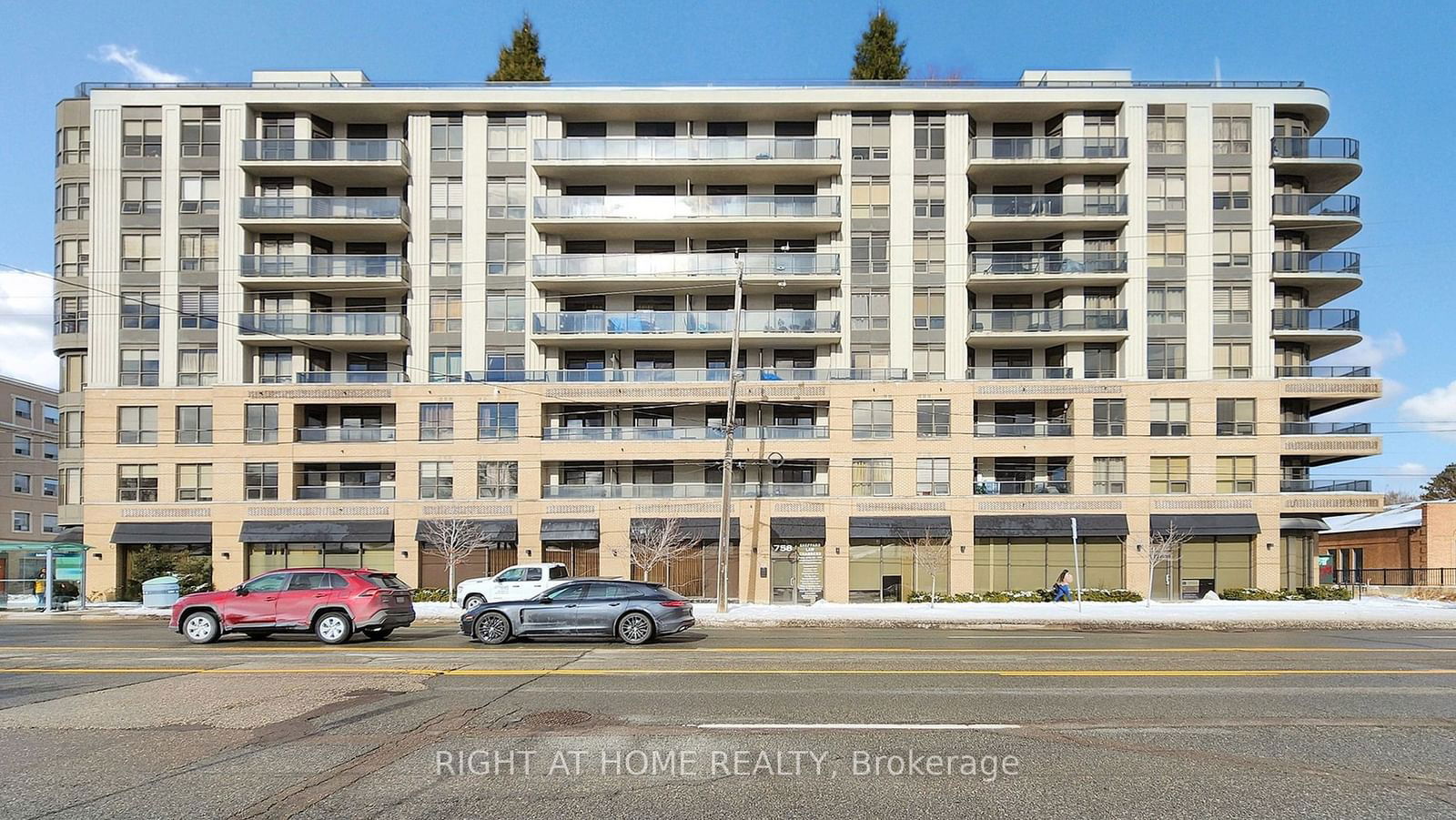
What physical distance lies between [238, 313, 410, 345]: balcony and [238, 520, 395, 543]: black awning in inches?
336

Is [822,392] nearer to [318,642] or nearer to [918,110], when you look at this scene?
[918,110]

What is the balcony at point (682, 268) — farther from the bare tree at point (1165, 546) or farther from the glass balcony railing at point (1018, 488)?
the bare tree at point (1165, 546)

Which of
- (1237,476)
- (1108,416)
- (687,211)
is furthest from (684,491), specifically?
(1237,476)

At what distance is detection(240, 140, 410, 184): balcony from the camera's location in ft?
138

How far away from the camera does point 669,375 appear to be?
42281 mm

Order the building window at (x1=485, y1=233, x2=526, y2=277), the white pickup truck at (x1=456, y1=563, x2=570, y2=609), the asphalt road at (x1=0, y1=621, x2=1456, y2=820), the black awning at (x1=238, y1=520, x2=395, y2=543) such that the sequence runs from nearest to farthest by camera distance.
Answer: the asphalt road at (x1=0, y1=621, x2=1456, y2=820), the white pickup truck at (x1=456, y1=563, x2=570, y2=609), the black awning at (x1=238, y1=520, x2=395, y2=543), the building window at (x1=485, y1=233, x2=526, y2=277)

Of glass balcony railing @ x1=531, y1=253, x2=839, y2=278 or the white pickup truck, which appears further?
glass balcony railing @ x1=531, y1=253, x2=839, y2=278

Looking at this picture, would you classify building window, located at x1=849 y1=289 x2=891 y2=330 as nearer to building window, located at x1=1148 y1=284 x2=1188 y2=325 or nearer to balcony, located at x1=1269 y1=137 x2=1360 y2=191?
building window, located at x1=1148 y1=284 x2=1188 y2=325

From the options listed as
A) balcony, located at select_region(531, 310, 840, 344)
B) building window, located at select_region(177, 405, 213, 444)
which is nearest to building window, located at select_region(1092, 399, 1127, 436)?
balcony, located at select_region(531, 310, 840, 344)

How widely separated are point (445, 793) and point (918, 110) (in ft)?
137

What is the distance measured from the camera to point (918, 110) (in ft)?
142

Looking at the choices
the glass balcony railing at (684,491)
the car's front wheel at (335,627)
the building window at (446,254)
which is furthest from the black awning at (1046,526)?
the car's front wheel at (335,627)

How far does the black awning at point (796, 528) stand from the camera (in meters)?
41.2

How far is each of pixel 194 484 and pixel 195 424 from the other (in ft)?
9.17
